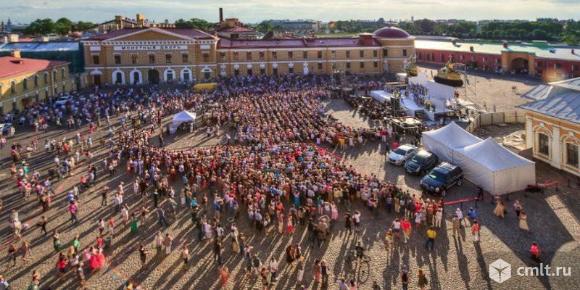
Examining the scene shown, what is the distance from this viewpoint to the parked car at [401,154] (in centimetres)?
2780

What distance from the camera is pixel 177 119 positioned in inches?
1443

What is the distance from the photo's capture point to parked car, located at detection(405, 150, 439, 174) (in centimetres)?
2606

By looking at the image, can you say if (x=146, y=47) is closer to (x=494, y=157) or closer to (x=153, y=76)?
(x=153, y=76)

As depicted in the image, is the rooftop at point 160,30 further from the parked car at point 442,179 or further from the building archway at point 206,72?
the parked car at point 442,179

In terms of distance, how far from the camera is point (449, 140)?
89.1 feet

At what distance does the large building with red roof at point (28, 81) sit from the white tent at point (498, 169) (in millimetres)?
37676

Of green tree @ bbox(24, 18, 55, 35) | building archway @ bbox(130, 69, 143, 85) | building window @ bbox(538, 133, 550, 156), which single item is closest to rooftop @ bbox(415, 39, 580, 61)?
building window @ bbox(538, 133, 550, 156)

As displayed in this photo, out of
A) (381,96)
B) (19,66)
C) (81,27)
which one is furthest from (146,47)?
(81,27)

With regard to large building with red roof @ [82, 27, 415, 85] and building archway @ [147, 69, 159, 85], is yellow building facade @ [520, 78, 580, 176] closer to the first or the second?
large building with red roof @ [82, 27, 415, 85]

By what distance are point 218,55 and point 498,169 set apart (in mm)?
46419

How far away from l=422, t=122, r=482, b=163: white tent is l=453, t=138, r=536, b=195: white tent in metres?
1.99

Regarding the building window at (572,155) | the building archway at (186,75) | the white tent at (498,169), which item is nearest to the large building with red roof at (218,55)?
the building archway at (186,75)

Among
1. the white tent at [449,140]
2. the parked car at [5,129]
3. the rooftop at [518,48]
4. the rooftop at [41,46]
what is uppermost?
the rooftop at [41,46]

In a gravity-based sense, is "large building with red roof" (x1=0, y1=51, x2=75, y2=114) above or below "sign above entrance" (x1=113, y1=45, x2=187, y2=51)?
below
